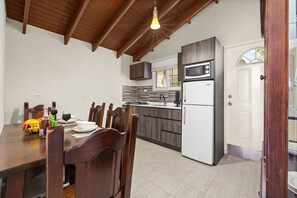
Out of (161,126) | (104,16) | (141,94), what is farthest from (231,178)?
(104,16)

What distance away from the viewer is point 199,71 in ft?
8.35

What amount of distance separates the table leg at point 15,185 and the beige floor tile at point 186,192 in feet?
4.98

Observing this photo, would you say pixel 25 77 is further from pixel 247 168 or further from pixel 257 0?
pixel 257 0

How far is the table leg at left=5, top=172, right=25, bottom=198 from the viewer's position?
2.22 ft

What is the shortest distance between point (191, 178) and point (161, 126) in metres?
1.38

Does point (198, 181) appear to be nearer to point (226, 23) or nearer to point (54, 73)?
point (226, 23)

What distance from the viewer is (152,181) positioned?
1971 millimetres

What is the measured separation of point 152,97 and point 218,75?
2.28m

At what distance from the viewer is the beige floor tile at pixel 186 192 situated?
5.50 ft

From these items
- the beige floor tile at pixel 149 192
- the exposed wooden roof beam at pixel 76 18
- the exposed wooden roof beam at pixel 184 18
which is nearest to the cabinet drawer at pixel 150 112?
the beige floor tile at pixel 149 192

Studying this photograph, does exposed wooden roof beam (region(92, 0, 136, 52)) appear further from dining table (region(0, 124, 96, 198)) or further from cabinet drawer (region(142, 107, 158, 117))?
dining table (region(0, 124, 96, 198))

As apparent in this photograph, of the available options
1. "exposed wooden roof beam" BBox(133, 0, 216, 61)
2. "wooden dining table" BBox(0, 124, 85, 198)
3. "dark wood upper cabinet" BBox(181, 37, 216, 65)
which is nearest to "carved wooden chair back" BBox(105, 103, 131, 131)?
"wooden dining table" BBox(0, 124, 85, 198)

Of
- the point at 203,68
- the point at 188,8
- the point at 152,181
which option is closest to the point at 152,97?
the point at 203,68

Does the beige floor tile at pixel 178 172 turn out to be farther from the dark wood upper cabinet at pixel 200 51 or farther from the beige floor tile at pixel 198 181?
the dark wood upper cabinet at pixel 200 51
